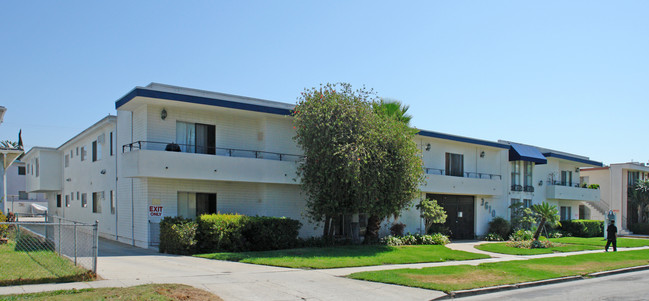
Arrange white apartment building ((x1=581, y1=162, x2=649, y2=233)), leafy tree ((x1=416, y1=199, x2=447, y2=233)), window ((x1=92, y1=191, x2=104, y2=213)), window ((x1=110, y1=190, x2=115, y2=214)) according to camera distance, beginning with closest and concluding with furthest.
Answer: window ((x1=110, y1=190, x2=115, y2=214))
leafy tree ((x1=416, y1=199, x2=447, y2=233))
window ((x1=92, y1=191, x2=104, y2=213))
white apartment building ((x1=581, y1=162, x2=649, y2=233))

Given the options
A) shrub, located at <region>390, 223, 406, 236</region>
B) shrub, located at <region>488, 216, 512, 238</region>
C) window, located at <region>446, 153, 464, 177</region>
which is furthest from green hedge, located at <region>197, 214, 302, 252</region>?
shrub, located at <region>488, 216, 512, 238</region>

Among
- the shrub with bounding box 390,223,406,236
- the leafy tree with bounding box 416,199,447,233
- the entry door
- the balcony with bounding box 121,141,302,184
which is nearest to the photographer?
the balcony with bounding box 121,141,302,184

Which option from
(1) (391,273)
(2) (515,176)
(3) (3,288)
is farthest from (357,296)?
(2) (515,176)

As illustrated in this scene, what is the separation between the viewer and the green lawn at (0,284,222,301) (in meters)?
8.80

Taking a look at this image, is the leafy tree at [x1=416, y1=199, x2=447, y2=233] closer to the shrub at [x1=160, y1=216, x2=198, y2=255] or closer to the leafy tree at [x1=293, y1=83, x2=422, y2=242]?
the leafy tree at [x1=293, y1=83, x2=422, y2=242]

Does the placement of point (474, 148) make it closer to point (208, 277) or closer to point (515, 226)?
point (515, 226)

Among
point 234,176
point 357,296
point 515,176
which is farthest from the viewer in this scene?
point 515,176

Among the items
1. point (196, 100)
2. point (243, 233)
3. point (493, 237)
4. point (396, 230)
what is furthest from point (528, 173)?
point (196, 100)

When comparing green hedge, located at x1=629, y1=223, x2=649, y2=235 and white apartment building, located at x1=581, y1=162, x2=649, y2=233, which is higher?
white apartment building, located at x1=581, y1=162, x2=649, y2=233

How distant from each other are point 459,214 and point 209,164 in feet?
51.6

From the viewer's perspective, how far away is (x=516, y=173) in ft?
110

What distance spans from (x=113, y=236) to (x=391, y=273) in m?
14.1

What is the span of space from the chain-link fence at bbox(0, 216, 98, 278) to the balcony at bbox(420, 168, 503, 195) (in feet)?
55.2

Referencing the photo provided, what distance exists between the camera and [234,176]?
20203 millimetres
